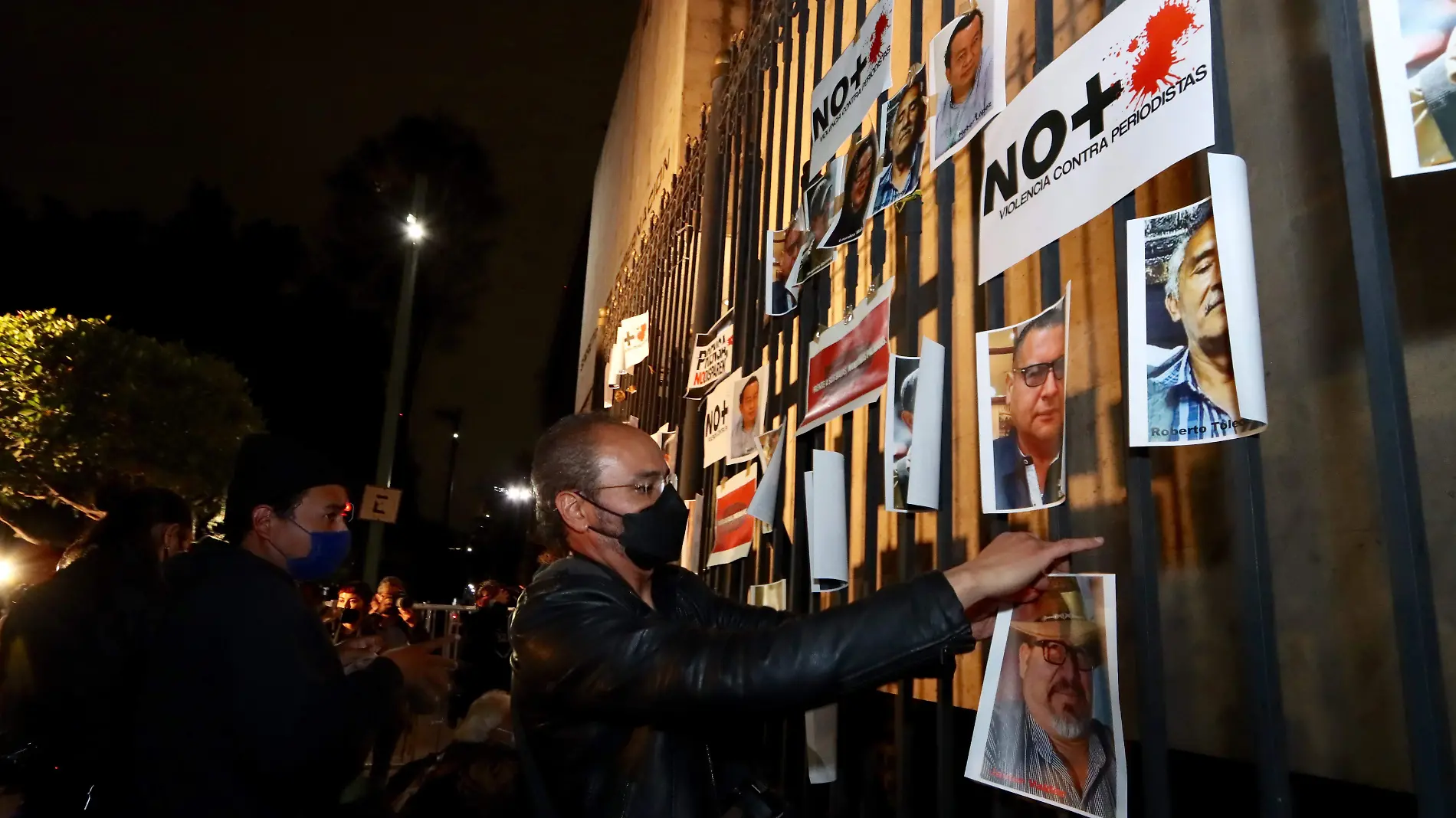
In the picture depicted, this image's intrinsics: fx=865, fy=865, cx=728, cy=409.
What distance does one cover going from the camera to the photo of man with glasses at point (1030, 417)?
5.04 ft

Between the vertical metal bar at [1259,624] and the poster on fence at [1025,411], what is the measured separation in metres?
0.31

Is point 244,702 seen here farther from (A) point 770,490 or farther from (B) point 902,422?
(B) point 902,422

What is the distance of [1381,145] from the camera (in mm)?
1989

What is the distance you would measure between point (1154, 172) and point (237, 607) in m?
2.16

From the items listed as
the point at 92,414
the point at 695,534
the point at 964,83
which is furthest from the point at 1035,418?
the point at 92,414

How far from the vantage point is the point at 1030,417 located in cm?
159

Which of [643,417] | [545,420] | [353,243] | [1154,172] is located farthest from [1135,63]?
[545,420]

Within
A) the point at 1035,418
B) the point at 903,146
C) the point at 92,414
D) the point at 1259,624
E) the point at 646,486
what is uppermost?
the point at 92,414

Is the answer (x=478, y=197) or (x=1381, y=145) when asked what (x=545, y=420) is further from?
(x=1381, y=145)

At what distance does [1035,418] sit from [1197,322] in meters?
0.39

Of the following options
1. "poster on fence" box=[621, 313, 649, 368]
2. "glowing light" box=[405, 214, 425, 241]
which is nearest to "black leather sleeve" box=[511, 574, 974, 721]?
"poster on fence" box=[621, 313, 649, 368]

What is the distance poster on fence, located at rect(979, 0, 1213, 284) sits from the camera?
52.1 inches

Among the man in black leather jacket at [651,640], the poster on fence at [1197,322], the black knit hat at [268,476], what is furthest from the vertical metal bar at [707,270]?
the poster on fence at [1197,322]

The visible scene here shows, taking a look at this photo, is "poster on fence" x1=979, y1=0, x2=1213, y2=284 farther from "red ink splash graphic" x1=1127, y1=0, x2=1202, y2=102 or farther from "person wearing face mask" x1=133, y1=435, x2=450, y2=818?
"person wearing face mask" x1=133, y1=435, x2=450, y2=818
